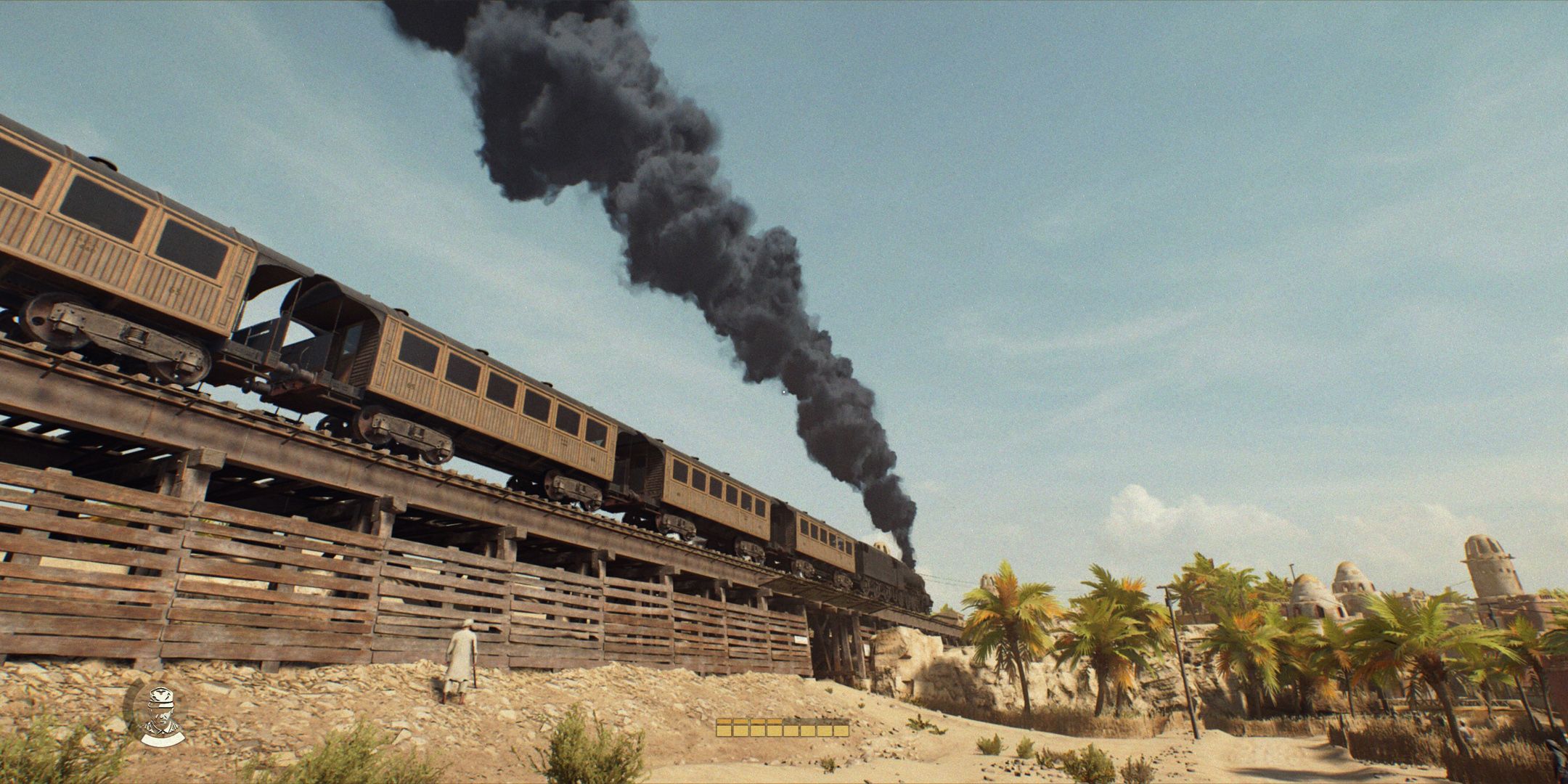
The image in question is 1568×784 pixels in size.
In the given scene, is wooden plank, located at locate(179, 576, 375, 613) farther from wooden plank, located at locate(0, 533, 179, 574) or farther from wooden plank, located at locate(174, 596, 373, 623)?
wooden plank, located at locate(0, 533, 179, 574)

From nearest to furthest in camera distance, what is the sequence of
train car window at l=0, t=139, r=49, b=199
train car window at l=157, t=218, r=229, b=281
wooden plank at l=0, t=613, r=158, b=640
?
wooden plank at l=0, t=613, r=158, b=640
train car window at l=0, t=139, r=49, b=199
train car window at l=157, t=218, r=229, b=281

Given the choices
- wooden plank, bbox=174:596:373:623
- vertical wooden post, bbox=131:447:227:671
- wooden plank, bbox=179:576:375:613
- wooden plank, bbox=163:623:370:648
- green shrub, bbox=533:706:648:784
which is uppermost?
vertical wooden post, bbox=131:447:227:671

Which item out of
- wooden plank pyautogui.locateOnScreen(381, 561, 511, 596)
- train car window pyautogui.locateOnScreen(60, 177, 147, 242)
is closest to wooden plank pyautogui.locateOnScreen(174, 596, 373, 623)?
wooden plank pyautogui.locateOnScreen(381, 561, 511, 596)

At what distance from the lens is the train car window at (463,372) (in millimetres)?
16516

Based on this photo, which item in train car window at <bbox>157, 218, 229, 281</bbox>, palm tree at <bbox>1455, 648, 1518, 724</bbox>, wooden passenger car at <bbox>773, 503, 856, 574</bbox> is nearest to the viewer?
train car window at <bbox>157, 218, 229, 281</bbox>

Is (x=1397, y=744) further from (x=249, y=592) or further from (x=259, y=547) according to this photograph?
(x=259, y=547)

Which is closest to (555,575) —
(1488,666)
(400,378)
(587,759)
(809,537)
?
(400,378)

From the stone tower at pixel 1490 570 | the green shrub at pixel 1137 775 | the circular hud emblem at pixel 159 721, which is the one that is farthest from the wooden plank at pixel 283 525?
the stone tower at pixel 1490 570

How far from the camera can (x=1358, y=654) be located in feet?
→ 68.8

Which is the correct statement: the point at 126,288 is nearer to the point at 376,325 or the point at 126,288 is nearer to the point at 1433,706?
the point at 376,325

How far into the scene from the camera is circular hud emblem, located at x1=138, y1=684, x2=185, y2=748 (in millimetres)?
7852

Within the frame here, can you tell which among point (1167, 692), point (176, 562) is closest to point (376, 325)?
point (176, 562)

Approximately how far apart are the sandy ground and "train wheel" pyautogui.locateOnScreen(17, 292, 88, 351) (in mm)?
4854

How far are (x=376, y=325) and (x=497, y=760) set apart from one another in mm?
9599
